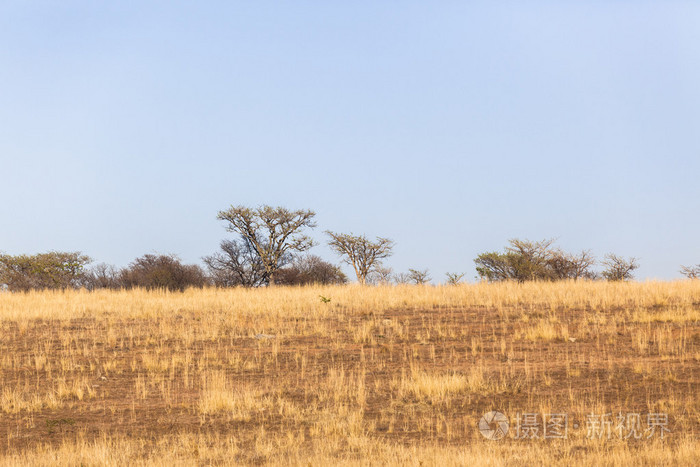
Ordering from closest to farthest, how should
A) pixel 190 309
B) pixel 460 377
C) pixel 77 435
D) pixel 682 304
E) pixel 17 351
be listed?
pixel 77 435, pixel 460 377, pixel 17 351, pixel 682 304, pixel 190 309

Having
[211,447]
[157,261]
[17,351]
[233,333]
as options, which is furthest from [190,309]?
[157,261]

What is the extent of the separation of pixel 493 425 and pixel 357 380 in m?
3.40

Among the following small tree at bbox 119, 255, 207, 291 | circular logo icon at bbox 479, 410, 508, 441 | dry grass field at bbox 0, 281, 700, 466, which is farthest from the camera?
small tree at bbox 119, 255, 207, 291

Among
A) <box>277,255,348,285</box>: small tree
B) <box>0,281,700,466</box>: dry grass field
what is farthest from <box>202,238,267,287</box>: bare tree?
<box>0,281,700,466</box>: dry grass field

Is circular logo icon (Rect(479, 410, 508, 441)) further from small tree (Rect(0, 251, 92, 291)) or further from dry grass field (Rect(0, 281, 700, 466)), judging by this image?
small tree (Rect(0, 251, 92, 291))

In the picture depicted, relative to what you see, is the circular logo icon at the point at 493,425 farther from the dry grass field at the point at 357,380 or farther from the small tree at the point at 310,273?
the small tree at the point at 310,273

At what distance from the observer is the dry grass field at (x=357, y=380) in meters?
8.65

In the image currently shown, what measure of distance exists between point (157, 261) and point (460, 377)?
29.6 metres

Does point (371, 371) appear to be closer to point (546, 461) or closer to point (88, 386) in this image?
point (88, 386)

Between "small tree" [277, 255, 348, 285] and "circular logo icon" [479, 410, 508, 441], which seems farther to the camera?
"small tree" [277, 255, 348, 285]

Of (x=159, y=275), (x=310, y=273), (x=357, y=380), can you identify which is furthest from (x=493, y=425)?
(x=310, y=273)

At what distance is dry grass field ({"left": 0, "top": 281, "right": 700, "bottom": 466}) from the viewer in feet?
28.4

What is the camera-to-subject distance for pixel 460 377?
12141 mm

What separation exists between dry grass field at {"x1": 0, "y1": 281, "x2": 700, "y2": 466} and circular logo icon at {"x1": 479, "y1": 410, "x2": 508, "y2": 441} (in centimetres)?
14
